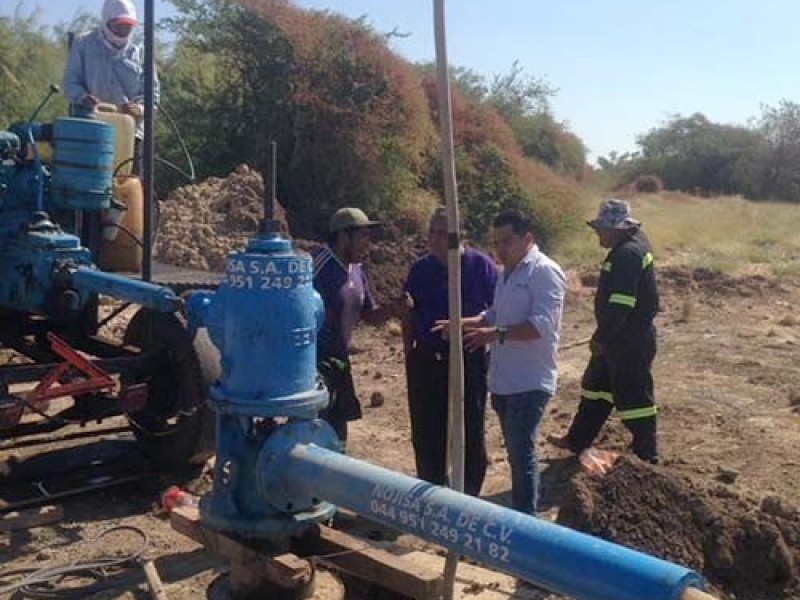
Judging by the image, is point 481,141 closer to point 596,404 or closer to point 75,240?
point 596,404

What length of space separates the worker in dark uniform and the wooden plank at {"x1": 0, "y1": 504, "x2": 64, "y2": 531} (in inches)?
131

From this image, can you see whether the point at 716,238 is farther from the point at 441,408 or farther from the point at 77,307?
the point at 77,307

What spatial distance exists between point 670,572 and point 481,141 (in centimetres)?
1910

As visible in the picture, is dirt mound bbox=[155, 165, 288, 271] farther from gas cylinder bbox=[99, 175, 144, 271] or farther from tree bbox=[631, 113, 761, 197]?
tree bbox=[631, 113, 761, 197]

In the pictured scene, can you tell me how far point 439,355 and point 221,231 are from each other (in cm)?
734

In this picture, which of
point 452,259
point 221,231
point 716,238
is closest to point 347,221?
point 452,259

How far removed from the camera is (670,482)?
5211mm

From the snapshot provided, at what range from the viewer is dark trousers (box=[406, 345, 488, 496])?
575cm

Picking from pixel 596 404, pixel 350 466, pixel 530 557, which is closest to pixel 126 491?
pixel 596 404

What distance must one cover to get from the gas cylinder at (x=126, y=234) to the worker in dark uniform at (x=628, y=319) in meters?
2.83

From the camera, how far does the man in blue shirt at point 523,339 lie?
207 inches

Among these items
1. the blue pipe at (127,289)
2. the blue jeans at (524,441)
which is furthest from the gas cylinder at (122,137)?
the blue jeans at (524,441)

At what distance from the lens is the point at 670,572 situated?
2.16 meters

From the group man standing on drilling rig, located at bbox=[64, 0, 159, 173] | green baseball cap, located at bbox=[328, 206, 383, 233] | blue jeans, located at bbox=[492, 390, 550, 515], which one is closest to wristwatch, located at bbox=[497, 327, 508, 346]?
blue jeans, located at bbox=[492, 390, 550, 515]
